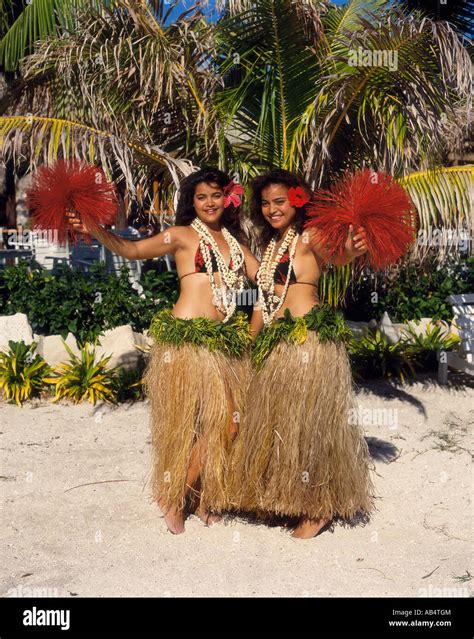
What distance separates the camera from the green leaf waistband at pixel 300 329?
329cm

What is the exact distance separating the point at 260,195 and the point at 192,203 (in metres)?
0.35

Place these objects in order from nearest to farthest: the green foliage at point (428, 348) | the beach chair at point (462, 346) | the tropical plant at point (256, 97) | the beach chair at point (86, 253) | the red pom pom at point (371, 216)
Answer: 1. the red pom pom at point (371, 216)
2. the tropical plant at point (256, 97)
3. the beach chair at point (462, 346)
4. the green foliage at point (428, 348)
5. the beach chair at point (86, 253)

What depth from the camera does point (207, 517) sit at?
12.2 ft

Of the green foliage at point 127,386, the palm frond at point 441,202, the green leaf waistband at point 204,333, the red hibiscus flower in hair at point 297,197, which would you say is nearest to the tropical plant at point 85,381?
the green foliage at point 127,386

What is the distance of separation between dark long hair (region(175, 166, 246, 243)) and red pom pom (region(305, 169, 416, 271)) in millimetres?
533

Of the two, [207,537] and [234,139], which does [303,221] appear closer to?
[207,537]

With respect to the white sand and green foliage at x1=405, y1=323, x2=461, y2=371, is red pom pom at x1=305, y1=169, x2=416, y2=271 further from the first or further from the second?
green foliage at x1=405, y1=323, x2=461, y2=371

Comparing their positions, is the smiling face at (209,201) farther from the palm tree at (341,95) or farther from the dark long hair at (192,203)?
the palm tree at (341,95)

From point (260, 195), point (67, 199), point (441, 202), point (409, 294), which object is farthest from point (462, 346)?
point (67, 199)

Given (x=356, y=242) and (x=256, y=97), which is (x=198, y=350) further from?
(x=256, y=97)

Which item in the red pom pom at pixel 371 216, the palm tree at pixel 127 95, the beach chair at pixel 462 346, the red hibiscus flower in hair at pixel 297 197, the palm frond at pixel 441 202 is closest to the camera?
the red pom pom at pixel 371 216

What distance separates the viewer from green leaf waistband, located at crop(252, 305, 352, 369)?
10.8 ft

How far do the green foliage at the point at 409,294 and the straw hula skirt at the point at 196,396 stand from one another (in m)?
3.42
